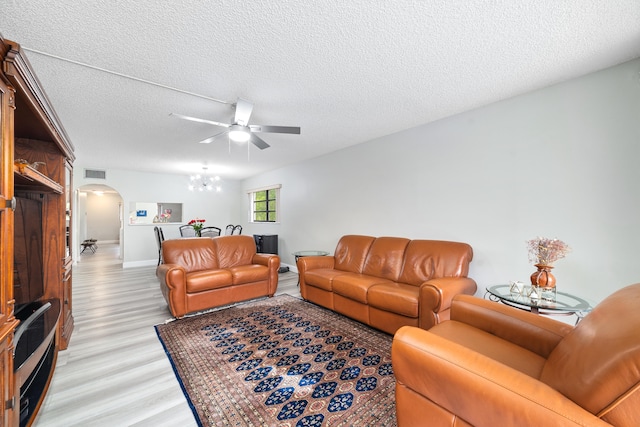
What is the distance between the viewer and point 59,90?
2404 millimetres

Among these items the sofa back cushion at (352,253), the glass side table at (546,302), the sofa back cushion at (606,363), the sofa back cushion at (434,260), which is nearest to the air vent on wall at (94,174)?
the sofa back cushion at (352,253)

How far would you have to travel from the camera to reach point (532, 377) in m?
1.10

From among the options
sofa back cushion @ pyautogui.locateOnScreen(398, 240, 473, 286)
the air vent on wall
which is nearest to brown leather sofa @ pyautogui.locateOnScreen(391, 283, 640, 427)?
sofa back cushion @ pyautogui.locateOnScreen(398, 240, 473, 286)

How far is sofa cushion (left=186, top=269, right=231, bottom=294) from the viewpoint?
319cm

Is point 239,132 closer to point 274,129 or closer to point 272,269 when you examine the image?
point 274,129

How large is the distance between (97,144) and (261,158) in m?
2.70

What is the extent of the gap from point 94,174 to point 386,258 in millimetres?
7144

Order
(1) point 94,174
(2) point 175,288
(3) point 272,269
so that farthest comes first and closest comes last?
(1) point 94,174, (3) point 272,269, (2) point 175,288

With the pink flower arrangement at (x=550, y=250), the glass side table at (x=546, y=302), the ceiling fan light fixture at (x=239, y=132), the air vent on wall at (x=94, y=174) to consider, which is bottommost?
the glass side table at (x=546, y=302)

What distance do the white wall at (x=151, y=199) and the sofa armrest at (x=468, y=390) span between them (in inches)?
287

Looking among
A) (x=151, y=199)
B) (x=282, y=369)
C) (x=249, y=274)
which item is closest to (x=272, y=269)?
(x=249, y=274)

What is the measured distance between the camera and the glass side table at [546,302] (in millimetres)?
1792

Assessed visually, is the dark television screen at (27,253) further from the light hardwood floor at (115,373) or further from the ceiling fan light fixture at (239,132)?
the ceiling fan light fixture at (239,132)

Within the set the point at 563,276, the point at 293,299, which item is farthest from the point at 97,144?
the point at 563,276
